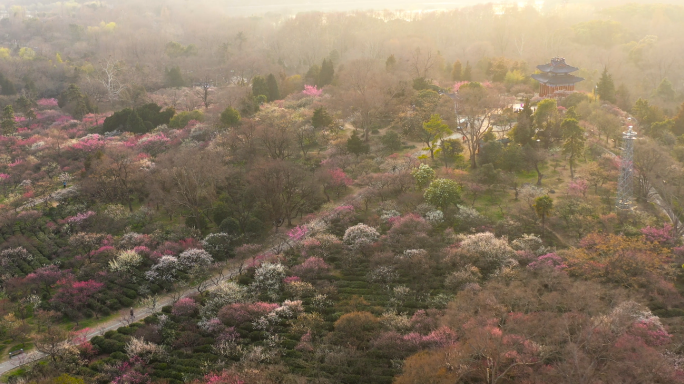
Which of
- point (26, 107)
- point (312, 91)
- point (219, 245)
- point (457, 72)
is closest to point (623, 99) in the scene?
point (457, 72)

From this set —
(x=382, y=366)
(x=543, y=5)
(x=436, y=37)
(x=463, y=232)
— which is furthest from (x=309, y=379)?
(x=543, y=5)

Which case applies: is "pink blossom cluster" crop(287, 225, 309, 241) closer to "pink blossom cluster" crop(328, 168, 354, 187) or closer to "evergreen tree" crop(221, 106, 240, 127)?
"pink blossom cluster" crop(328, 168, 354, 187)

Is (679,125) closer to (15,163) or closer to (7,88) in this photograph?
(15,163)

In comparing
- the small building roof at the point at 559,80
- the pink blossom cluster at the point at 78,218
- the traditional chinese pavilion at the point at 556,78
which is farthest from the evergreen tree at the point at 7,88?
the small building roof at the point at 559,80

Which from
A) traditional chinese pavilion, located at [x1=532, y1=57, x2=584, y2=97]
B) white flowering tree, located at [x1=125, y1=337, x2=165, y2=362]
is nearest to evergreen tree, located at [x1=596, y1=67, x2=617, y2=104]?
A: traditional chinese pavilion, located at [x1=532, y1=57, x2=584, y2=97]

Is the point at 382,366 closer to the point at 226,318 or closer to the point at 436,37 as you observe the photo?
the point at 226,318

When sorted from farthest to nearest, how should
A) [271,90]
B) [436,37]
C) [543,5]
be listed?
[543,5], [436,37], [271,90]
